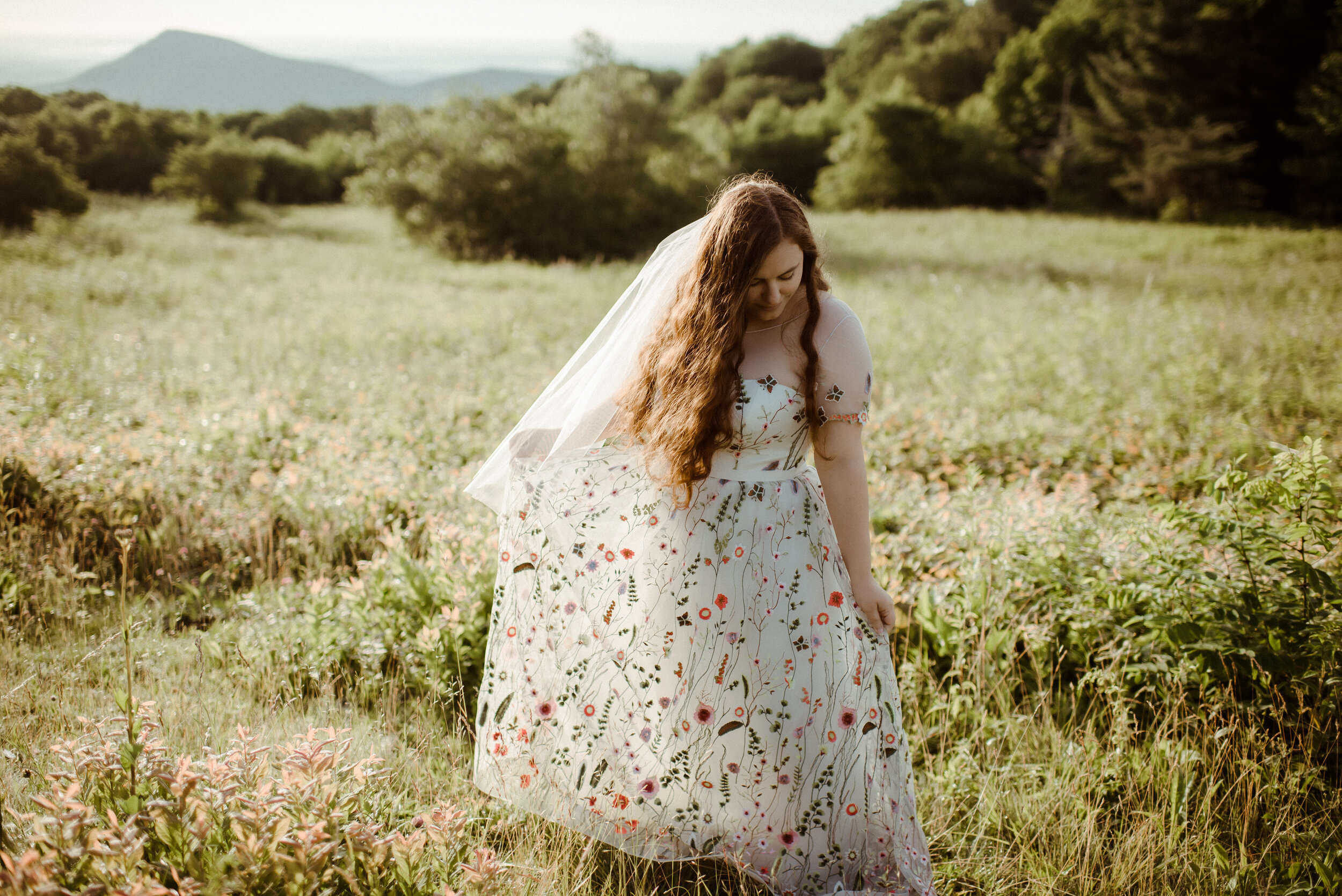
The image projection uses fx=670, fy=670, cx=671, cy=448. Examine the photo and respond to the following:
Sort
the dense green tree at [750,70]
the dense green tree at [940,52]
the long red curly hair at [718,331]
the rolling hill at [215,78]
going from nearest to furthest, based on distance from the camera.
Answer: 1. the long red curly hair at [718,331]
2. the rolling hill at [215,78]
3. the dense green tree at [940,52]
4. the dense green tree at [750,70]

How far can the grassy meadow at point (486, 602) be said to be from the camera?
211 cm

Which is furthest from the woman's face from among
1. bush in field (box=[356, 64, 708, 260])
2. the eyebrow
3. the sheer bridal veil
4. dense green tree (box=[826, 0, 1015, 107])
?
dense green tree (box=[826, 0, 1015, 107])

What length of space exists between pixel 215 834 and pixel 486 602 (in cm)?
165

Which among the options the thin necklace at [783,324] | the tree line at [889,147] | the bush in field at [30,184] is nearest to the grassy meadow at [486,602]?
the thin necklace at [783,324]

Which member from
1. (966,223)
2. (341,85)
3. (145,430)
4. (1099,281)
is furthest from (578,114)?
(145,430)

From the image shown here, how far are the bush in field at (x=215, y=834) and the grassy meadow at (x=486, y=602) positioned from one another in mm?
13

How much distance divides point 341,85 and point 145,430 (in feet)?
18.5

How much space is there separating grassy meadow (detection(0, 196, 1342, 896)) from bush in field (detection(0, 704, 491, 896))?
0.04ft

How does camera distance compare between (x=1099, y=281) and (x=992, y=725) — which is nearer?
(x=992, y=725)

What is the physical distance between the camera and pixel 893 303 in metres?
10.4

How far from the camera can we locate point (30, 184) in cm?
1021

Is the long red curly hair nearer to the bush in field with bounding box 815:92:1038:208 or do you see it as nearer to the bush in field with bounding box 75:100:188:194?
the bush in field with bounding box 75:100:188:194

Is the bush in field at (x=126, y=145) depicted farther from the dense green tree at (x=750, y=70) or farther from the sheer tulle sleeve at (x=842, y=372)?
the dense green tree at (x=750, y=70)

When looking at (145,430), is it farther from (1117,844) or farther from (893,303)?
(893,303)
